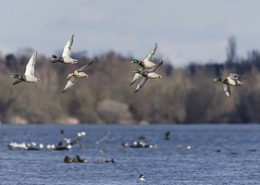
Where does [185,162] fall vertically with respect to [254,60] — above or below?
below

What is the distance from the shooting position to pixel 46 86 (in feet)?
409

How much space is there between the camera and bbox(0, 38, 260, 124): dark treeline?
12194 cm

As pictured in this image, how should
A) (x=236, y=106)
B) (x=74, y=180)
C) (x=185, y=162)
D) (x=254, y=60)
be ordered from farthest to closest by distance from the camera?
(x=254, y=60), (x=236, y=106), (x=185, y=162), (x=74, y=180)

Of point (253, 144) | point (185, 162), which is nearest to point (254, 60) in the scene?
point (253, 144)

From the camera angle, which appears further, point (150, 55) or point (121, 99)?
point (121, 99)

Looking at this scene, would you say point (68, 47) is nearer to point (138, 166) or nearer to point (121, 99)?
point (138, 166)

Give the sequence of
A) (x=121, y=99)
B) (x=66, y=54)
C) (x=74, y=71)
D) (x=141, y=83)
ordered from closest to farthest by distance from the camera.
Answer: (x=66, y=54)
(x=74, y=71)
(x=141, y=83)
(x=121, y=99)

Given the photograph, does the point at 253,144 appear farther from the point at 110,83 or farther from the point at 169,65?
the point at 169,65

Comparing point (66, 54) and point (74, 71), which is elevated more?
point (66, 54)

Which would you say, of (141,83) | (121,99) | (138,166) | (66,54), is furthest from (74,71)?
(121,99)

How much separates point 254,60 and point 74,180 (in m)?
103

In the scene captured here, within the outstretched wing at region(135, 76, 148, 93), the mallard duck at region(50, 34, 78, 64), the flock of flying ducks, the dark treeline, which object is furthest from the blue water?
the dark treeline

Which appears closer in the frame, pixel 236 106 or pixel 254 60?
pixel 236 106

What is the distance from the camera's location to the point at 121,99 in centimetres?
12550
